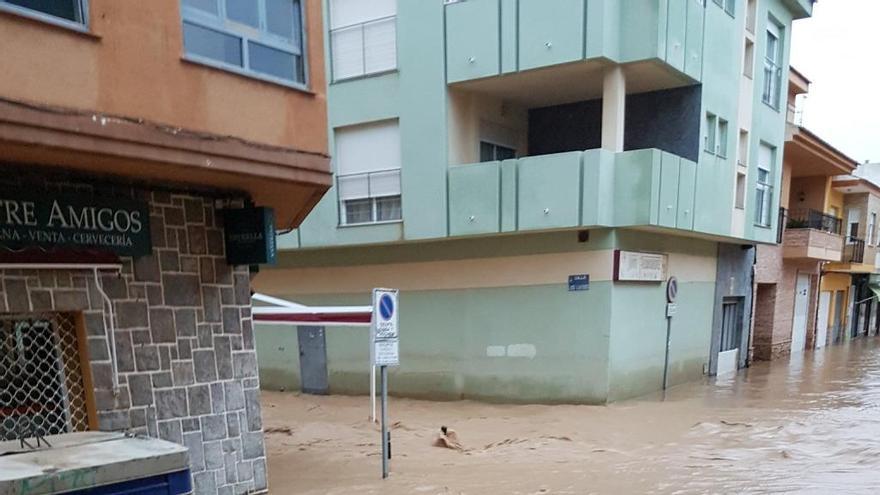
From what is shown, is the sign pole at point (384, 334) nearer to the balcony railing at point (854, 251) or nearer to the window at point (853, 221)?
→ the balcony railing at point (854, 251)

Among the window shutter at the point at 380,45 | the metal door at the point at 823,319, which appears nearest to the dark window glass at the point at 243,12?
the window shutter at the point at 380,45

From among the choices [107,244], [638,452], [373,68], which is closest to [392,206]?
[373,68]

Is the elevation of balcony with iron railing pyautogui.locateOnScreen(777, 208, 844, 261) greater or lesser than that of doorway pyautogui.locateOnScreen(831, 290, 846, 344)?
greater

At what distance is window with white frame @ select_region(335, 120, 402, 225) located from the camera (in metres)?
12.6

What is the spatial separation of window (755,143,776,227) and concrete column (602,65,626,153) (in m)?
6.90

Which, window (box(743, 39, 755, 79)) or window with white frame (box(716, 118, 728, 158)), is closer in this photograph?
window with white frame (box(716, 118, 728, 158))

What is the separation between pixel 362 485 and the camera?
21.1 feet

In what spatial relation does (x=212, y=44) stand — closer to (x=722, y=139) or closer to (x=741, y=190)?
(x=722, y=139)

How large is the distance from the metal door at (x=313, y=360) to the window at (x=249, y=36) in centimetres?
959

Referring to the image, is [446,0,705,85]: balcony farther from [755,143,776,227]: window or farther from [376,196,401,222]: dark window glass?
[755,143,776,227]: window

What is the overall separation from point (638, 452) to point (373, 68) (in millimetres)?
9188

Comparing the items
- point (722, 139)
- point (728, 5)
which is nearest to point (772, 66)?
point (728, 5)

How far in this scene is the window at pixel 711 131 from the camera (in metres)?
12.9

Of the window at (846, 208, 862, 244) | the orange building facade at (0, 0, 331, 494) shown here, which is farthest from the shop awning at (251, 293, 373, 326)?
the window at (846, 208, 862, 244)
